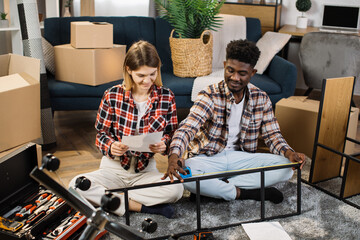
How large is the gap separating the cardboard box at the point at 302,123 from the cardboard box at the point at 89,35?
123cm

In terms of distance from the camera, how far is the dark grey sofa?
9.08 feet

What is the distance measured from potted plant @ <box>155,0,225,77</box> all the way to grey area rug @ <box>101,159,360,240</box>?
3.90 ft

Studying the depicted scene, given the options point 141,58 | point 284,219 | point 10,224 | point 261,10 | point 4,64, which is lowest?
point 284,219

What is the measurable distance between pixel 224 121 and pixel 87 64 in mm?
1142

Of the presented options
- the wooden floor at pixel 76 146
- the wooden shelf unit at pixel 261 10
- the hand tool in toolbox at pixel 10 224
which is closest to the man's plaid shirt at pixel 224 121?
the wooden floor at pixel 76 146

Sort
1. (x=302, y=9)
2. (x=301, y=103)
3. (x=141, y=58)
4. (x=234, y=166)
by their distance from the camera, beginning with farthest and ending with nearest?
(x=302, y=9), (x=301, y=103), (x=234, y=166), (x=141, y=58)

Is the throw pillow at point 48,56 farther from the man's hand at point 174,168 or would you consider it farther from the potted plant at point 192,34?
the man's hand at point 174,168

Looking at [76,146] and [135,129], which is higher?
[135,129]

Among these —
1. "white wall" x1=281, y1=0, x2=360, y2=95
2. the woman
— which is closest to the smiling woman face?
the woman

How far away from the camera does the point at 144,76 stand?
1.82 meters

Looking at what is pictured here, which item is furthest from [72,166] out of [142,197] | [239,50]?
[239,50]

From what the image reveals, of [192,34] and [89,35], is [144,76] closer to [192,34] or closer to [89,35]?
[89,35]

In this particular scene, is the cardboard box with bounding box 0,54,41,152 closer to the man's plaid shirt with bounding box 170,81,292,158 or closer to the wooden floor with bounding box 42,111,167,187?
the wooden floor with bounding box 42,111,167,187

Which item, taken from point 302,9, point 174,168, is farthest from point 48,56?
point 302,9
